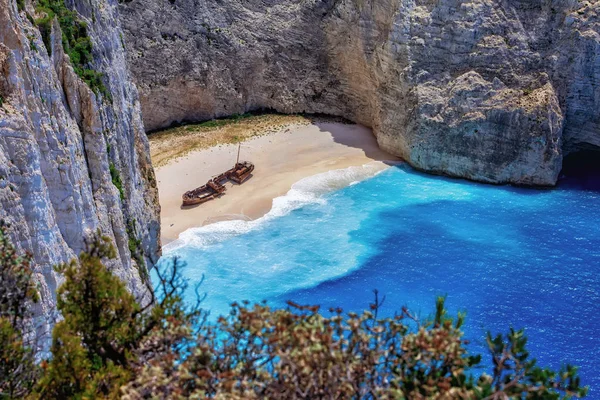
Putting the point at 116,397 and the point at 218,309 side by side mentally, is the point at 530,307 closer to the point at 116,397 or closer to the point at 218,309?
the point at 218,309

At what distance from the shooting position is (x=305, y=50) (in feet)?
136

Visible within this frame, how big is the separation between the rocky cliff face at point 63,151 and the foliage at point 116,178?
0.12 ft

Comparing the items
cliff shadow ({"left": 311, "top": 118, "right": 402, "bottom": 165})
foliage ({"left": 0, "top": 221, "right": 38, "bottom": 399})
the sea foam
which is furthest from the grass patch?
foliage ({"left": 0, "top": 221, "right": 38, "bottom": 399})

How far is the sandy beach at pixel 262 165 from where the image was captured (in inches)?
1172

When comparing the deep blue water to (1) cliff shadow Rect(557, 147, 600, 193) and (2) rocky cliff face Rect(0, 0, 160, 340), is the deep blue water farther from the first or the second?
(2) rocky cliff face Rect(0, 0, 160, 340)

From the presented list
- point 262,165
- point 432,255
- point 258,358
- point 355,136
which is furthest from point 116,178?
point 355,136

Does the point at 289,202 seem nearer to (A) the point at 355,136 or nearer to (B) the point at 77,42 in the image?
(A) the point at 355,136

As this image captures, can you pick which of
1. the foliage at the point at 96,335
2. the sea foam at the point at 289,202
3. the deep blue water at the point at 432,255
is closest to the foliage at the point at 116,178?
the deep blue water at the point at 432,255

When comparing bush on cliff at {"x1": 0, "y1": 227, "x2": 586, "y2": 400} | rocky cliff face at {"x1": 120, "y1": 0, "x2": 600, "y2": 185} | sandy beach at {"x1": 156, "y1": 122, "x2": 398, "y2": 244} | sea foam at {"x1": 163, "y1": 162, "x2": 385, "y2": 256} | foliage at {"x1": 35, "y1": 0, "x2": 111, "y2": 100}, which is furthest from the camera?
rocky cliff face at {"x1": 120, "y1": 0, "x2": 600, "y2": 185}

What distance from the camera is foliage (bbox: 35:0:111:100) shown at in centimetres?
1695

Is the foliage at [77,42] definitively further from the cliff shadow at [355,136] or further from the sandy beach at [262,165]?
the cliff shadow at [355,136]

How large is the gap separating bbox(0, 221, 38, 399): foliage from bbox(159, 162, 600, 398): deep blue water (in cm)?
1287

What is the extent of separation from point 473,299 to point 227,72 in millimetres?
25669

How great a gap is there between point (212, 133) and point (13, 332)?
1212 inches
